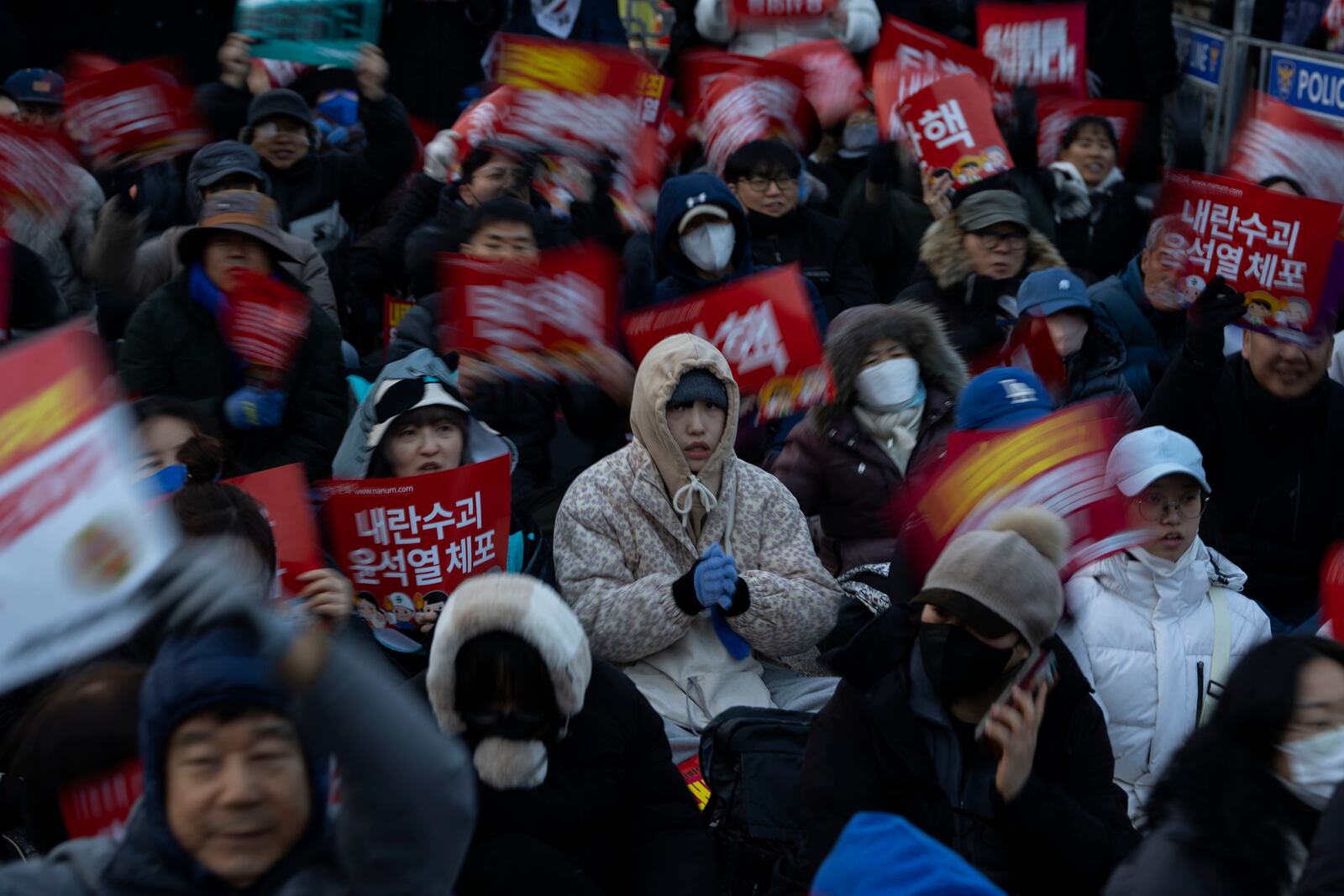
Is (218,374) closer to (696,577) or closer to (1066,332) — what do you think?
(696,577)

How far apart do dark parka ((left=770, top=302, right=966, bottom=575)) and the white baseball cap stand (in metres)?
0.72

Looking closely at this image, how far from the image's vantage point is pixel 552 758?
384 cm

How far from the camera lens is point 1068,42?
30.4ft

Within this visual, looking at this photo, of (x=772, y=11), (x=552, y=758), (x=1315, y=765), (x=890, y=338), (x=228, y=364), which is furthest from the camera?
(x=772, y=11)

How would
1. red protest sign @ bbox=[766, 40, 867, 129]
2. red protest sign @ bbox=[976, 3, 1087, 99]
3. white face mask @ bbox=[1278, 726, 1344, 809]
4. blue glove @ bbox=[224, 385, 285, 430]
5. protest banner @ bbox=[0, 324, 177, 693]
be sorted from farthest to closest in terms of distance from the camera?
red protest sign @ bbox=[766, 40, 867, 129]
red protest sign @ bbox=[976, 3, 1087, 99]
blue glove @ bbox=[224, 385, 285, 430]
white face mask @ bbox=[1278, 726, 1344, 809]
protest banner @ bbox=[0, 324, 177, 693]

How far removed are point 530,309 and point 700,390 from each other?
2.92 feet

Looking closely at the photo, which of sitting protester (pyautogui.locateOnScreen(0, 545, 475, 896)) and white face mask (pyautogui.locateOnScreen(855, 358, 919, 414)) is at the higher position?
sitting protester (pyautogui.locateOnScreen(0, 545, 475, 896))

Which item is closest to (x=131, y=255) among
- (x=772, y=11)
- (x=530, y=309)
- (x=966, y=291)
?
(x=530, y=309)

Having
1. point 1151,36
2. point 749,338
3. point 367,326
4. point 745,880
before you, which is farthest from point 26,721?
point 1151,36

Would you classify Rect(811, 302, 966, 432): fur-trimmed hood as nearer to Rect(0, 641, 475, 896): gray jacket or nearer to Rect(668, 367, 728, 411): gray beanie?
Rect(668, 367, 728, 411): gray beanie

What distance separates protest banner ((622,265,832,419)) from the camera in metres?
5.84

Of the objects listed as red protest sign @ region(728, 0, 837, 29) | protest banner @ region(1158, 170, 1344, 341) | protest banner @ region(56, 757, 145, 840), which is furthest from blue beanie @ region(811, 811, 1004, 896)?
red protest sign @ region(728, 0, 837, 29)

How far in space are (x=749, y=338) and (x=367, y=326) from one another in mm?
2832

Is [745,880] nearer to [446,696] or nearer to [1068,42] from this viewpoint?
[446,696]
